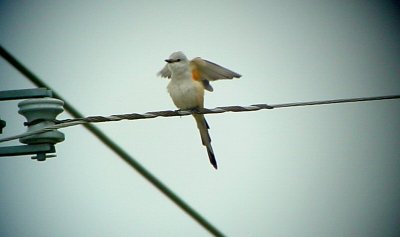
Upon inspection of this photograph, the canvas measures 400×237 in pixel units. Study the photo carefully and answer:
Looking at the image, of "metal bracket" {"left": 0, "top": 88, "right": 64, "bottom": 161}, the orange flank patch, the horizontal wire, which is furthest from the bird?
"metal bracket" {"left": 0, "top": 88, "right": 64, "bottom": 161}

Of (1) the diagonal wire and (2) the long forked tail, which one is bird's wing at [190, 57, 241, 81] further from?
(1) the diagonal wire

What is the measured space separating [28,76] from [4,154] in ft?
1.93

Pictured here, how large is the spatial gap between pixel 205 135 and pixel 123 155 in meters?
2.52

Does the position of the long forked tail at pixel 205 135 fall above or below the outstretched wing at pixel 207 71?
below

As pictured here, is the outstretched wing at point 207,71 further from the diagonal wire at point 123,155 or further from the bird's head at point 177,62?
the diagonal wire at point 123,155

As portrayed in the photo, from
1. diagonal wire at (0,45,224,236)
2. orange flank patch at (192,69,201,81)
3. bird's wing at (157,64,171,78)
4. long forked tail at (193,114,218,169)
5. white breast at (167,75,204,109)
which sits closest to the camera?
diagonal wire at (0,45,224,236)

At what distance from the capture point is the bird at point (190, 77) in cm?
585

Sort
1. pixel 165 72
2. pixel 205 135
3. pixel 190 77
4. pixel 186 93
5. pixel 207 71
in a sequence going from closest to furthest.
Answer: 1. pixel 186 93
2. pixel 190 77
3. pixel 207 71
4. pixel 205 135
5. pixel 165 72

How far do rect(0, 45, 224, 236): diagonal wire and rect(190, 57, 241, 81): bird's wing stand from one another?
2087mm

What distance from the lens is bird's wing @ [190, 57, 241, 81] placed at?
19.3 ft

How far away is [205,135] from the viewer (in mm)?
6352

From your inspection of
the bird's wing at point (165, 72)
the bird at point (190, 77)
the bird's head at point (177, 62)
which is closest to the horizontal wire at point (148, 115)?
the bird at point (190, 77)

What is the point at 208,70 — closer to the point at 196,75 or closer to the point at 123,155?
the point at 196,75

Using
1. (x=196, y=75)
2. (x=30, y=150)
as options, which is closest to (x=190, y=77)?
(x=196, y=75)
